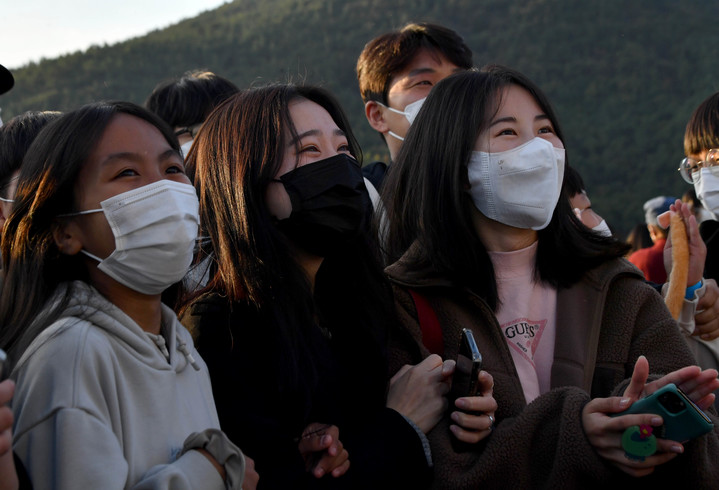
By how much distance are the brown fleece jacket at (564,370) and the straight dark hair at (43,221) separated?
1.20 meters

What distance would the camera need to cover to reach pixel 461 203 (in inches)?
125

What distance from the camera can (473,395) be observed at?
2600mm

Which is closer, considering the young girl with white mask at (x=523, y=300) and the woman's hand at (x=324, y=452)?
the woman's hand at (x=324, y=452)

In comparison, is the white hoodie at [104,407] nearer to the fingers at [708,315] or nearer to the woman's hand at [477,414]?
the woman's hand at [477,414]

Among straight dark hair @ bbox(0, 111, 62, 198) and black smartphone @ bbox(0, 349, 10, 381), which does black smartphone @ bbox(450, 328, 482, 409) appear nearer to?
black smartphone @ bbox(0, 349, 10, 381)

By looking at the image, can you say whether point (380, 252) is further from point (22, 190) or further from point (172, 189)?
point (22, 190)

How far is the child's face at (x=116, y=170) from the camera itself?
93.0 inches

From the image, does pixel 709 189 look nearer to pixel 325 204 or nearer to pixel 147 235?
pixel 325 204

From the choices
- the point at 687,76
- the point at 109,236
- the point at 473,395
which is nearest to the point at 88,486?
the point at 109,236

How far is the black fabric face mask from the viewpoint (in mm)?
2754

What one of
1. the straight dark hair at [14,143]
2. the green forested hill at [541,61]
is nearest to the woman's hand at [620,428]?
the straight dark hair at [14,143]

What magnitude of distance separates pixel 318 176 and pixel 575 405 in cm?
110

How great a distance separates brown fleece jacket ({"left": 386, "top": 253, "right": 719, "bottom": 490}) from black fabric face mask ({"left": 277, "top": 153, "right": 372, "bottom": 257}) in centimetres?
42

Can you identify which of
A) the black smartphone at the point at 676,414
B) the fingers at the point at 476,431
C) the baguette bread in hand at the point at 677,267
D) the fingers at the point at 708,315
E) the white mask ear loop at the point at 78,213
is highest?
the white mask ear loop at the point at 78,213
